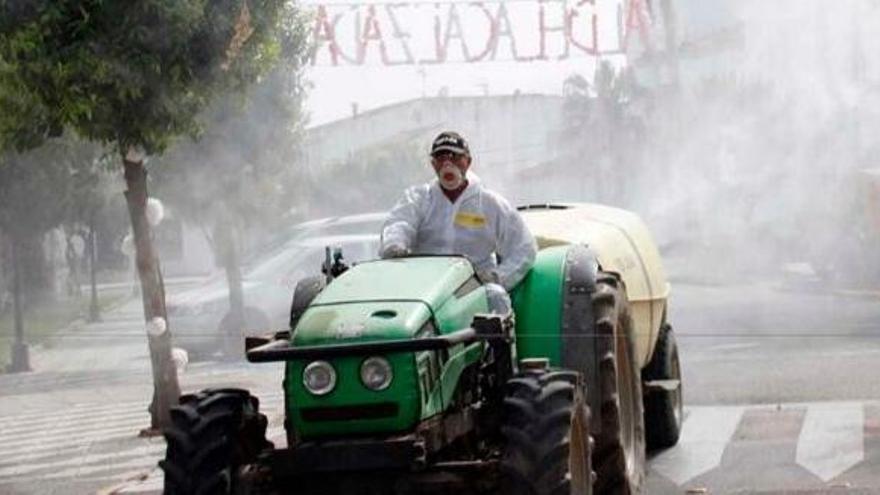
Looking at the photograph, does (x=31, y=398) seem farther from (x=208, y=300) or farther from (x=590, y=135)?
(x=590, y=135)

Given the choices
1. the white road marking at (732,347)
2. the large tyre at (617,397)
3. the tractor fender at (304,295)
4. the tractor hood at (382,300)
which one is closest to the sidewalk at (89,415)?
the tractor fender at (304,295)

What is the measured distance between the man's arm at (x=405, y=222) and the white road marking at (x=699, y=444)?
273cm

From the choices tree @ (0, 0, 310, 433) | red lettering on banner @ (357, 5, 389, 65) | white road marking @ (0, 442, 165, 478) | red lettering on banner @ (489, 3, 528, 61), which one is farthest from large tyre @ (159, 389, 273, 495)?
red lettering on banner @ (489, 3, 528, 61)

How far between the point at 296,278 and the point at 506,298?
18147 mm

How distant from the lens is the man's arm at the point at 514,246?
34.0 feet

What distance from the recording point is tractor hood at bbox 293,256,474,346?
28.6 feet

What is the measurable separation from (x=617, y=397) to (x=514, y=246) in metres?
0.96

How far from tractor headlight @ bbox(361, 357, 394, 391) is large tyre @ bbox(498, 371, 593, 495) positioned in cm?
52

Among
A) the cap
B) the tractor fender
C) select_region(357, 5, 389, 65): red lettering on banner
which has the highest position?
select_region(357, 5, 389, 65): red lettering on banner

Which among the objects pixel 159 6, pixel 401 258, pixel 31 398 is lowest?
pixel 31 398

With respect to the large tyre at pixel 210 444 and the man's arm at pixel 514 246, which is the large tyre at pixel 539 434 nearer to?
the large tyre at pixel 210 444

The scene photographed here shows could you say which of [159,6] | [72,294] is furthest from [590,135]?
[159,6]

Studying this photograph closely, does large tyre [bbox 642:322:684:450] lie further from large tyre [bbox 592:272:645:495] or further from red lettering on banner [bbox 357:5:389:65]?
red lettering on banner [bbox 357:5:389:65]

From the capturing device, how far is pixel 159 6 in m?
15.7
